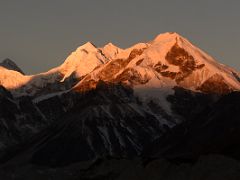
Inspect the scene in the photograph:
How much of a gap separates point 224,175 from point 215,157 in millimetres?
14462

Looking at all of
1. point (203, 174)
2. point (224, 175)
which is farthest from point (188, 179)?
point (224, 175)

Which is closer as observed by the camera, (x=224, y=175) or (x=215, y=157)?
(x=224, y=175)

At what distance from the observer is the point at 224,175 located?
18388 centimetres

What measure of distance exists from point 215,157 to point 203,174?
471 centimetres

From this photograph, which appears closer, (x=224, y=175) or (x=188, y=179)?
(x=224, y=175)

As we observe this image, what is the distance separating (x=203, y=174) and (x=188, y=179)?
442 cm

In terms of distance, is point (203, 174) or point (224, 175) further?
point (203, 174)

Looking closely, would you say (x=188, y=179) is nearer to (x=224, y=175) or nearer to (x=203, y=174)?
(x=203, y=174)

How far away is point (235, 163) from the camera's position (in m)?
189

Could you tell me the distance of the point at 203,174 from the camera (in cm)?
19612

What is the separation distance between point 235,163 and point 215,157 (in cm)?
986
